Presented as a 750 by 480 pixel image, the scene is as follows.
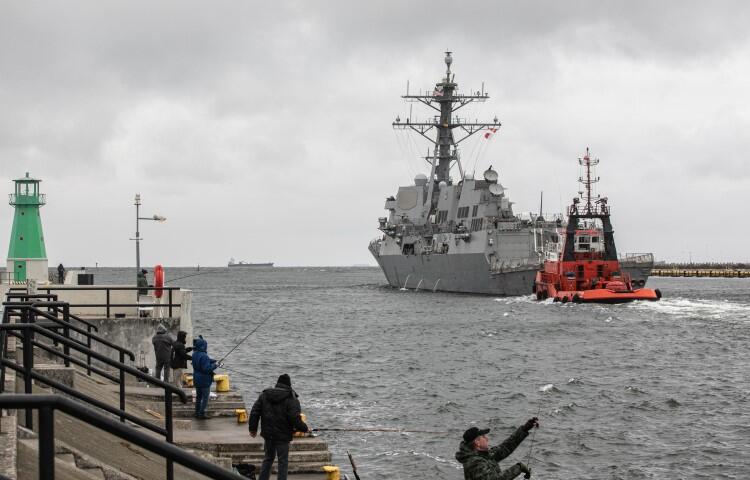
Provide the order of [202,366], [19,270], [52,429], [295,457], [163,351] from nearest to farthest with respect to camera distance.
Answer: [52,429] → [295,457] → [202,366] → [163,351] → [19,270]

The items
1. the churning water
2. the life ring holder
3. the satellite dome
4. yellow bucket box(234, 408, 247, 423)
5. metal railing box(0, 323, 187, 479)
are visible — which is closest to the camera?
metal railing box(0, 323, 187, 479)

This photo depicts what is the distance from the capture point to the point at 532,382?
2816 centimetres

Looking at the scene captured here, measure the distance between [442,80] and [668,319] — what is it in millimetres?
42347

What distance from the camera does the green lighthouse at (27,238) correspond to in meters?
33.2

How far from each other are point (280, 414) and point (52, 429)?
7168mm

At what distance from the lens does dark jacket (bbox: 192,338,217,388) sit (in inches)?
567

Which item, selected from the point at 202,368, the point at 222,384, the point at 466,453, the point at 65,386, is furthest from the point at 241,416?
the point at 65,386

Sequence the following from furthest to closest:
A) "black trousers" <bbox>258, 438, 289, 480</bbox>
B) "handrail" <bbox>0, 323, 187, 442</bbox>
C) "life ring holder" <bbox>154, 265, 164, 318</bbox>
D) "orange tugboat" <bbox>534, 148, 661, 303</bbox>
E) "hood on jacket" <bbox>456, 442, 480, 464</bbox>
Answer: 1. "orange tugboat" <bbox>534, 148, 661, 303</bbox>
2. "life ring holder" <bbox>154, 265, 164, 318</bbox>
3. "black trousers" <bbox>258, 438, 289, 480</bbox>
4. "hood on jacket" <bbox>456, 442, 480, 464</bbox>
5. "handrail" <bbox>0, 323, 187, 442</bbox>

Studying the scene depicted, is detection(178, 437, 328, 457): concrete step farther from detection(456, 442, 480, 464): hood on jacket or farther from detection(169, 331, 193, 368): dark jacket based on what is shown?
detection(456, 442, 480, 464): hood on jacket

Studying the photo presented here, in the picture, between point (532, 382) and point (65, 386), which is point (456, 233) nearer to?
point (532, 382)

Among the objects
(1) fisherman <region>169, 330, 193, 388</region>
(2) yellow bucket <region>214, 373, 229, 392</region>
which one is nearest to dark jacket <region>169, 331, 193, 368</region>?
(1) fisherman <region>169, 330, 193, 388</region>

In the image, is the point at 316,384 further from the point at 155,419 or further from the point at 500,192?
the point at 500,192

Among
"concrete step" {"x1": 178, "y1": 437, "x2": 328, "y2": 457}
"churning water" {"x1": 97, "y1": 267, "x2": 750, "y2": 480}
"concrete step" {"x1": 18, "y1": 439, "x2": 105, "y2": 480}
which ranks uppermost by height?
"concrete step" {"x1": 18, "y1": 439, "x2": 105, "y2": 480}

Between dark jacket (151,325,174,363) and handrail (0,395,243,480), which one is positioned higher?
handrail (0,395,243,480)
